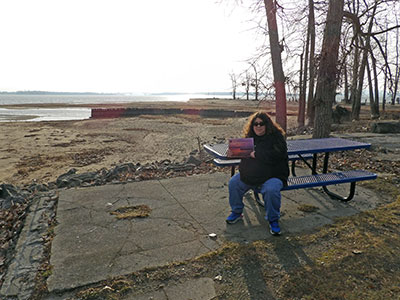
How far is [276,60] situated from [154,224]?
6.75 meters

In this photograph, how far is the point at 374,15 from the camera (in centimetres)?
884

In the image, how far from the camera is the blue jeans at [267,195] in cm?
328

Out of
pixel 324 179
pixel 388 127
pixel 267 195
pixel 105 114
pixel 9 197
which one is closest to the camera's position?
pixel 267 195

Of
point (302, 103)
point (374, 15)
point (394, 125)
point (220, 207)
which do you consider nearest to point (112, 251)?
point (220, 207)

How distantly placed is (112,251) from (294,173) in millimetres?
3650

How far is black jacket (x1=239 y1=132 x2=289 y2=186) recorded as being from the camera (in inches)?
135

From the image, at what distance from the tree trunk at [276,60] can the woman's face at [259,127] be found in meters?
5.71

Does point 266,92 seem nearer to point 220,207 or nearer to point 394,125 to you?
point 394,125

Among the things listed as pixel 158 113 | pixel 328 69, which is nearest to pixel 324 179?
pixel 328 69

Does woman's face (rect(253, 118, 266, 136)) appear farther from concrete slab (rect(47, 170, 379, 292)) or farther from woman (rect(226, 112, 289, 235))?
concrete slab (rect(47, 170, 379, 292))

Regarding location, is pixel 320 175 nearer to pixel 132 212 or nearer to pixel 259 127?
pixel 259 127

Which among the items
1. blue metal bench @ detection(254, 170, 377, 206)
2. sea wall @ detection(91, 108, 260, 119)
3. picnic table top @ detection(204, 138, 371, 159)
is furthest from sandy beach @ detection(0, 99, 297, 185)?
sea wall @ detection(91, 108, 260, 119)

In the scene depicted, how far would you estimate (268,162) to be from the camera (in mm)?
3455

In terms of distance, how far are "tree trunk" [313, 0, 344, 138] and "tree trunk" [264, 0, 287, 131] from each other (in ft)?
4.72
